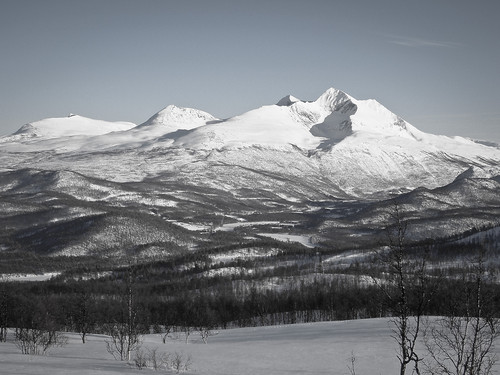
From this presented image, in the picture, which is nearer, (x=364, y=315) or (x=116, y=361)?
(x=116, y=361)

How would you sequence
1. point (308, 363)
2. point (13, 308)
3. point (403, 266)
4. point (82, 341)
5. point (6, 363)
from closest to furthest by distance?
point (403, 266) → point (6, 363) → point (308, 363) → point (82, 341) → point (13, 308)

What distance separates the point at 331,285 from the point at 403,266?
531 feet

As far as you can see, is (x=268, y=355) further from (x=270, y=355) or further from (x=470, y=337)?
(x=470, y=337)

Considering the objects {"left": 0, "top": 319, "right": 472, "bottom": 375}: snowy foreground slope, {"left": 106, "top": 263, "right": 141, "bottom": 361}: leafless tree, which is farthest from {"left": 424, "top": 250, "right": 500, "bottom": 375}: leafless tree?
{"left": 106, "top": 263, "right": 141, "bottom": 361}: leafless tree

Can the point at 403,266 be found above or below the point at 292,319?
above

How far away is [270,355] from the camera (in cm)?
6994

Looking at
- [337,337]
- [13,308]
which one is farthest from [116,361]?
[13,308]

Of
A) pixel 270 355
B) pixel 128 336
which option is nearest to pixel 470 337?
pixel 270 355

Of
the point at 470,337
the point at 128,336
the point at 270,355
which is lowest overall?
the point at 270,355

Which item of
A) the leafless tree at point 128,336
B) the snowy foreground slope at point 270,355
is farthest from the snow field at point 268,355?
the leafless tree at point 128,336

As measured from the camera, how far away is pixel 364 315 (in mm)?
156625

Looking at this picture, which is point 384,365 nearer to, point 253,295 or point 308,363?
point 308,363

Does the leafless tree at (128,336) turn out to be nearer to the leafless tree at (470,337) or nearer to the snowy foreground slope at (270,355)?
the snowy foreground slope at (270,355)

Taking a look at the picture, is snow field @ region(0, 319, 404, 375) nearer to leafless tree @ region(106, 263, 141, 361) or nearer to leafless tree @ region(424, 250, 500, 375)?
leafless tree @ region(106, 263, 141, 361)
